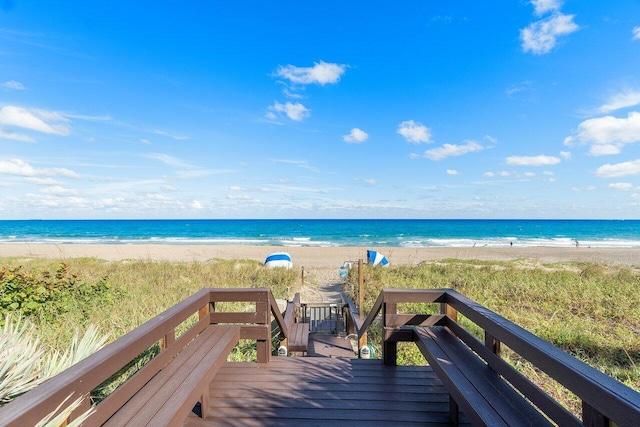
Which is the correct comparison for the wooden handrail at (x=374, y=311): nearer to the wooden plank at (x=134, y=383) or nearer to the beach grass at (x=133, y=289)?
the wooden plank at (x=134, y=383)

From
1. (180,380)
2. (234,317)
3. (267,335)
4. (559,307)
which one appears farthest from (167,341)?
(559,307)

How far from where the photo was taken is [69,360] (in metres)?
2.67

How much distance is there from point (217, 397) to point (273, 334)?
3.38 m

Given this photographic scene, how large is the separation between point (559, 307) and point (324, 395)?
7.66 metres

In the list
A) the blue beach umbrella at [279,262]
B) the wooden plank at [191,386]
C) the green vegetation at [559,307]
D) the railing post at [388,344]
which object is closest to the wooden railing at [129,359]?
the wooden plank at [191,386]

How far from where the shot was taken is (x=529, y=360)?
6.04ft

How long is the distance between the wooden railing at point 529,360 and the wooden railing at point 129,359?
147 centimetres

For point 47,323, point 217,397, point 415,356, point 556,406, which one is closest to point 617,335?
point 415,356

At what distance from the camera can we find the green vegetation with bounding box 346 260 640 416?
16.1 feet

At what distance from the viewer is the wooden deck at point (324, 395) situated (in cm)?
269

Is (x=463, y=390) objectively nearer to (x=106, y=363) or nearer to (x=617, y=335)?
(x=106, y=363)

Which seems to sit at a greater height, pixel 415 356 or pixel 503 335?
pixel 503 335

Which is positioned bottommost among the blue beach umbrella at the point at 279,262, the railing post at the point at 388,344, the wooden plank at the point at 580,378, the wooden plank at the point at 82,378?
the blue beach umbrella at the point at 279,262

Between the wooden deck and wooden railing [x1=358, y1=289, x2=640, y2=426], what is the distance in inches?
16.7
